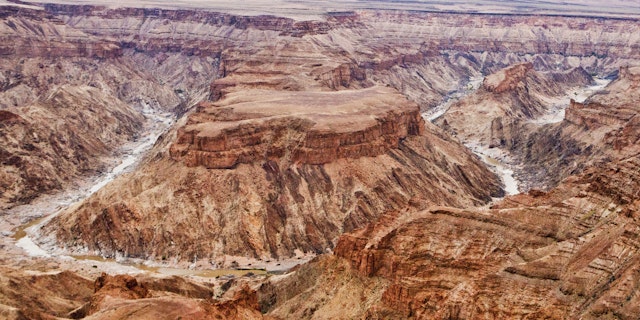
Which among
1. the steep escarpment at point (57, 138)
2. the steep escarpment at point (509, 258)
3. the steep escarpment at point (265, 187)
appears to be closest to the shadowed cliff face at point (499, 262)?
the steep escarpment at point (509, 258)

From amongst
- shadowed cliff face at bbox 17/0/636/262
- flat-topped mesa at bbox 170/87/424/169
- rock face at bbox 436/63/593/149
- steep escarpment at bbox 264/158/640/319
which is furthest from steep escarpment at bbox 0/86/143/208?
rock face at bbox 436/63/593/149

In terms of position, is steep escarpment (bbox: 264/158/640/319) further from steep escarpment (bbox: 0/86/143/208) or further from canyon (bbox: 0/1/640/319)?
steep escarpment (bbox: 0/86/143/208)

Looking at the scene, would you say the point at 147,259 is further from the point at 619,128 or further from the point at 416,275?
the point at 619,128

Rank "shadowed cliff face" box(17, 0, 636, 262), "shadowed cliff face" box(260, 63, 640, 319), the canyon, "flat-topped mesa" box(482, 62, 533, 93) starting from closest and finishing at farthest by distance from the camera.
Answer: "shadowed cliff face" box(260, 63, 640, 319) → the canyon → "shadowed cliff face" box(17, 0, 636, 262) → "flat-topped mesa" box(482, 62, 533, 93)

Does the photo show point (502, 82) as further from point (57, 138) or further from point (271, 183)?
point (57, 138)

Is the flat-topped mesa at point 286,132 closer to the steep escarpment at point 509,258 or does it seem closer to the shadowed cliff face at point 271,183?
the shadowed cliff face at point 271,183

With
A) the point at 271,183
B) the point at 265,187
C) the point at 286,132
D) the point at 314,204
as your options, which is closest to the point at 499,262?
the point at 314,204
